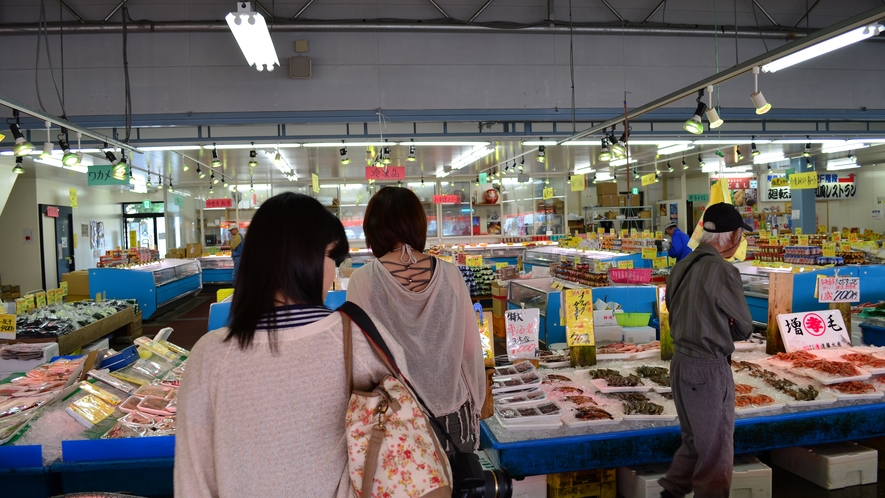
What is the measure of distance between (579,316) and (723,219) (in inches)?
58.1

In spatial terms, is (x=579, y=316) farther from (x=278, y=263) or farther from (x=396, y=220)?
(x=278, y=263)

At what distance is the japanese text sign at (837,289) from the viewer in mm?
4445

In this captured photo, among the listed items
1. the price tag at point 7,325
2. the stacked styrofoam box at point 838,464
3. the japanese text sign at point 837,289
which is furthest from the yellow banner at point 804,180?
the price tag at point 7,325

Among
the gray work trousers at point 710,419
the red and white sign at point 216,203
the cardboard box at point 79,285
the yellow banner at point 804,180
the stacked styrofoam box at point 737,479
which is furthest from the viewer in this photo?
the red and white sign at point 216,203

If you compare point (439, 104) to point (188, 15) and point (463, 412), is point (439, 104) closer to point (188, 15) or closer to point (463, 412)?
point (188, 15)

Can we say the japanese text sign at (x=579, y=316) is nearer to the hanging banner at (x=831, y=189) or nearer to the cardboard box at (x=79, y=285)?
the cardboard box at (x=79, y=285)

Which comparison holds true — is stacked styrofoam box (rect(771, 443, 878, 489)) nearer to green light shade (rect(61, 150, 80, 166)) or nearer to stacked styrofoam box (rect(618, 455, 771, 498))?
stacked styrofoam box (rect(618, 455, 771, 498))

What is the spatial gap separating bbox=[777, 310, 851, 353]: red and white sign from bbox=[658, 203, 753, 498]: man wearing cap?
2.02m

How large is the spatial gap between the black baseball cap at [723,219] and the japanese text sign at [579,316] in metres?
1.21

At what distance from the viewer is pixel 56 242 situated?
15.4m

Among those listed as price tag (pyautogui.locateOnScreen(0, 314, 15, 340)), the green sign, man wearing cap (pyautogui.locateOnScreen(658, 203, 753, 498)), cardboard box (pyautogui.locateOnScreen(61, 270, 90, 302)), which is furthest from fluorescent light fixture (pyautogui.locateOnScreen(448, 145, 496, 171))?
cardboard box (pyautogui.locateOnScreen(61, 270, 90, 302))

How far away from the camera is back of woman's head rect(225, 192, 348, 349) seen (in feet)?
3.98

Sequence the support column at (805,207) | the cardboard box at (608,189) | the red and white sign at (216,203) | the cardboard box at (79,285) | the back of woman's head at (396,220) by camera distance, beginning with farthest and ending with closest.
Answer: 1. the cardboard box at (608,189)
2. the red and white sign at (216,203)
3. the support column at (805,207)
4. the cardboard box at (79,285)
5. the back of woman's head at (396,220)

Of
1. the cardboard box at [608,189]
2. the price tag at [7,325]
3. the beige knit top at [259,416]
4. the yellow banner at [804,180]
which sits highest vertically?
the cardboard box at [608,189]
